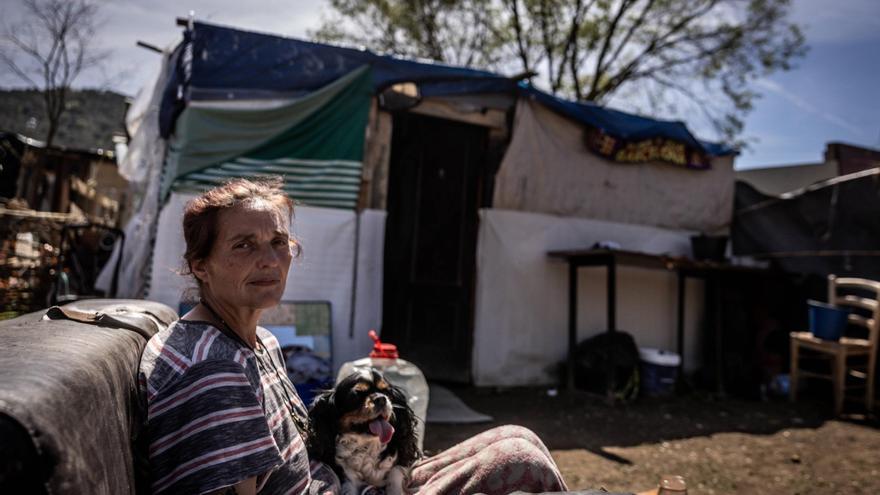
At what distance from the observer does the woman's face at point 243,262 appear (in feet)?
4.91

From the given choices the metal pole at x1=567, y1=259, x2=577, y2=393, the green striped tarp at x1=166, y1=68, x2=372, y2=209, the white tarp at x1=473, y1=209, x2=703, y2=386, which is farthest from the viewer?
the metal pole at x1=567, y1=259, x2=577, y2=393

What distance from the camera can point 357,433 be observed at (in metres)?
1.78

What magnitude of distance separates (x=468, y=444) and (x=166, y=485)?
1.01 m

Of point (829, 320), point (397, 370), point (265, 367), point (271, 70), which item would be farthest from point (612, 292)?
point (265, 367)

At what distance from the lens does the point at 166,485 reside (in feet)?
3.96

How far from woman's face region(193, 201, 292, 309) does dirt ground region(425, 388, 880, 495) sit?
2.88 metres

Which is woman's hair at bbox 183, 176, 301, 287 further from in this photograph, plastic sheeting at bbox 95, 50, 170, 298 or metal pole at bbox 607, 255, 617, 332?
metal pole at bbox 607, 255, 617, 332

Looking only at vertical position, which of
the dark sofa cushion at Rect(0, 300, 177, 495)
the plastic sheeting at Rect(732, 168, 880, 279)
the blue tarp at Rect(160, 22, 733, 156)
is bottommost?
the dark sofa cushion at Rect(0, 300, 177, 495)

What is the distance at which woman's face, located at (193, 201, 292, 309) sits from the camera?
1498mm

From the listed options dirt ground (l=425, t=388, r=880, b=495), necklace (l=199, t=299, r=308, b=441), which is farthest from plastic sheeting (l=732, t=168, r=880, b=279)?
necklace (l=199, t=299, r=308, b=441)

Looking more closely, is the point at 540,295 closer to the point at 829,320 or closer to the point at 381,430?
the point at 829,320

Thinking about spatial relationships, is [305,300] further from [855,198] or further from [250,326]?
[855,198]

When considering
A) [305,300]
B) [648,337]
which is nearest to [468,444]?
[305,300]

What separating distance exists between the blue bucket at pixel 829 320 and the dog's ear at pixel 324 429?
21.0 ft
